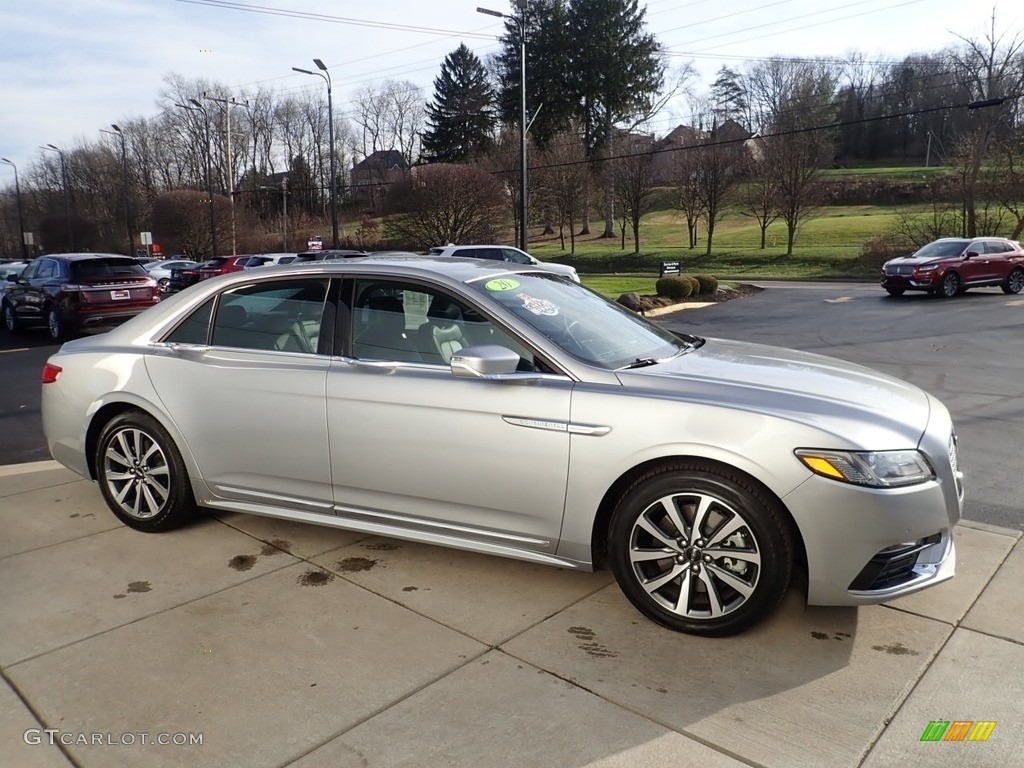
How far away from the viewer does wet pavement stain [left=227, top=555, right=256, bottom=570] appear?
399 cm

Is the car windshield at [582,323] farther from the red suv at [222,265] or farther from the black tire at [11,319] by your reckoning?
the red suv at [222,265]

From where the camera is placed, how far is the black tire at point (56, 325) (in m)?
14.4

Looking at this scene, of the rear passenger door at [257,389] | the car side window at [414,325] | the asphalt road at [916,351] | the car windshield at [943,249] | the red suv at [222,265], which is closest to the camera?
the car side window at [414,325]

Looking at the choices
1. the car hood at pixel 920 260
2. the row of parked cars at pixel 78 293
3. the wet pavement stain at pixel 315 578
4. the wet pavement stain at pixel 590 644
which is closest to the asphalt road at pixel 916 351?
the row of parked cars at pixel 78 293

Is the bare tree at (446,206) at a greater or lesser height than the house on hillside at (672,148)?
lesser

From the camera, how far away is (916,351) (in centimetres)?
1225

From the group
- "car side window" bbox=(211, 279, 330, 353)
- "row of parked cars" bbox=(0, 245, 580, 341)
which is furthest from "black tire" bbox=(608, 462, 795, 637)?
"row of parked cars" bbox=(0, 245, 580, 341)

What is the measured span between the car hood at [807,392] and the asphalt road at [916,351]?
182 centimetres

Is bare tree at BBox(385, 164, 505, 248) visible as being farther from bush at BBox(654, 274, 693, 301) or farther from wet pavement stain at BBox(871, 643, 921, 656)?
wet pavement stain at BBox(871, 643, 921, 656)

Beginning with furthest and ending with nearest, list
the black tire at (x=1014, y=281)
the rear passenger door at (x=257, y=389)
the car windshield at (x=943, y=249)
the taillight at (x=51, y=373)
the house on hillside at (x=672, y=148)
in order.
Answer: the house on hillside at (x=672, y=148), the black tire at (x=1014, y=281), the car windshield at (x=943, y=249), the taillight at (x=51, y=373), the rear passenger door at (x=257, y=389)

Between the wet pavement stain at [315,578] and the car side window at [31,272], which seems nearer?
the wet pavement stain at [315,578]

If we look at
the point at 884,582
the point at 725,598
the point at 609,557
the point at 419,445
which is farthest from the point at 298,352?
the point at 884,582

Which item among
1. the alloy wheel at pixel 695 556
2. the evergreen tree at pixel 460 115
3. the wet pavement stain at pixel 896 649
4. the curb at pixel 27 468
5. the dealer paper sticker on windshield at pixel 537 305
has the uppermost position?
the evergreen tree at pixel 460 115

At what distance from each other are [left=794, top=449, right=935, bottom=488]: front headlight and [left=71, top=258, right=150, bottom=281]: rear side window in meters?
14.7
